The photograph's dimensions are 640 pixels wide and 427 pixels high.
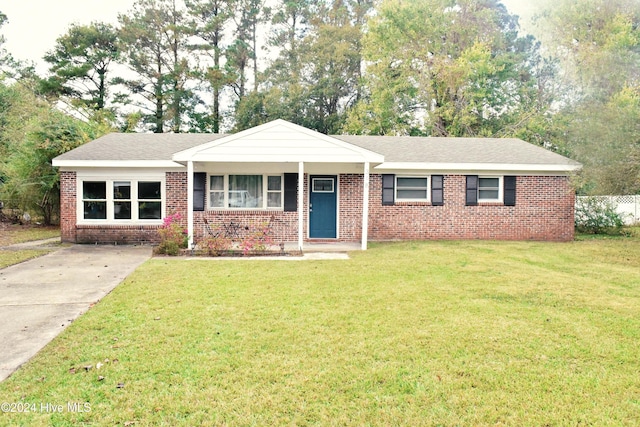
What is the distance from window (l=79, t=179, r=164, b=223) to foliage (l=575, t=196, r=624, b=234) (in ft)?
51.7

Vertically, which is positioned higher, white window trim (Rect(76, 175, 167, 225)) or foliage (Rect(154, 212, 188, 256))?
white window trim (Rect(76, 175, 167, 225))

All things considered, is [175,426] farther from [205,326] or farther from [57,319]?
[57,319]

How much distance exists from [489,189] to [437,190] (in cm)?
190

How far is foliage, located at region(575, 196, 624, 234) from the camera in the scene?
15633 millimetres

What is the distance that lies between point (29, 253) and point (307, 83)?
860 inches

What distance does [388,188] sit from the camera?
13.3m

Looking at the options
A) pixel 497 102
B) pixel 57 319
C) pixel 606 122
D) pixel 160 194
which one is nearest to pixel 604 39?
pixel 497 102

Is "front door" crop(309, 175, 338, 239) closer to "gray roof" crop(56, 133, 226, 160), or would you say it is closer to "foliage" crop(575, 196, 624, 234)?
"gray roof" crop(56, 133, 226, 160)

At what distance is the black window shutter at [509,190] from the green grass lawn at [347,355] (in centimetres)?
639

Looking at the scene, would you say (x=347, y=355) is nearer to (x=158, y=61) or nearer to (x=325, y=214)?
(x=325, y=214)

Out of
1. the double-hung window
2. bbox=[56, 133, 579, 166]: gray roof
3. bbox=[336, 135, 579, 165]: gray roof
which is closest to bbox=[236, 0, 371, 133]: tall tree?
bbox=[56, 133, 579, 166]: gray roof

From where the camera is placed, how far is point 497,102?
997 inches

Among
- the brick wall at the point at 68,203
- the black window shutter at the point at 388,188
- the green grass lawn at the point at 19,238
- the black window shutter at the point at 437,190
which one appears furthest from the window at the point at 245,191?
the black window shutter at the point at 437,190

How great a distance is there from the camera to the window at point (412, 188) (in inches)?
531
